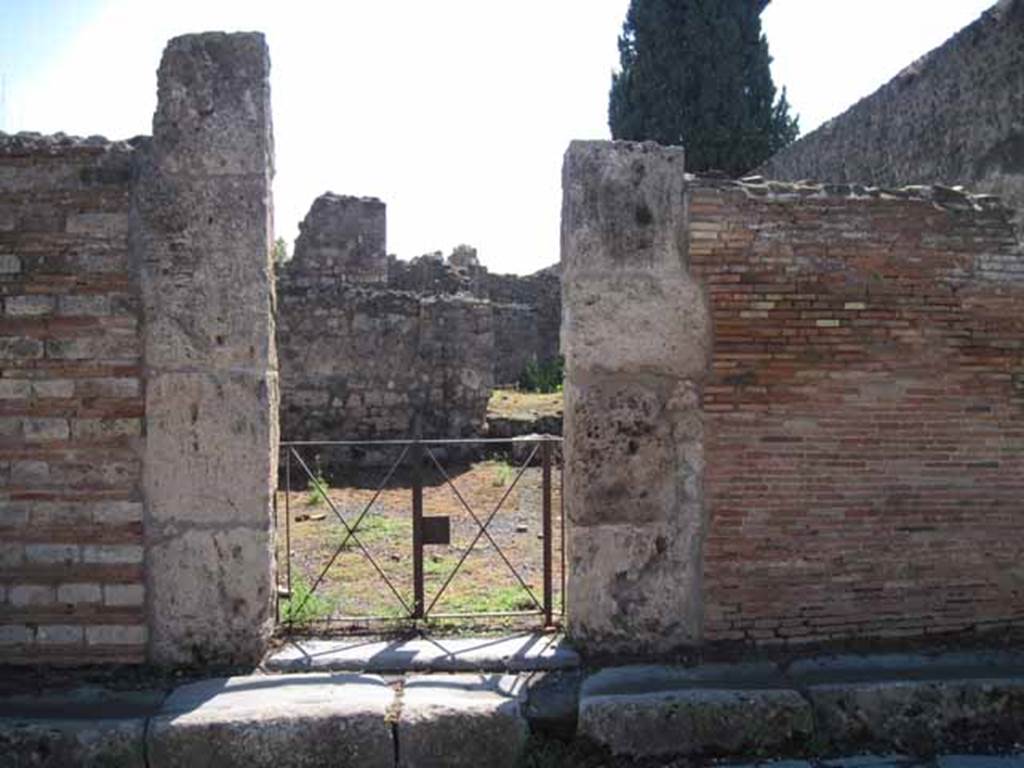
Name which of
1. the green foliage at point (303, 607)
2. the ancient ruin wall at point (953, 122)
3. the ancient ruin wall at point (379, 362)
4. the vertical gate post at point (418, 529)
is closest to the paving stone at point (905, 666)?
the vertical gate post at point (418, 529)

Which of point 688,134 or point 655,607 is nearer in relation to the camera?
point 655,607

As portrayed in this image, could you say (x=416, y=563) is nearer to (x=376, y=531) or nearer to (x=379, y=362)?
(x=376, y=531)

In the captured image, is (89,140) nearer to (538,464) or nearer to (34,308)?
(34,308)

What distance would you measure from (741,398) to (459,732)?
2.38 meters

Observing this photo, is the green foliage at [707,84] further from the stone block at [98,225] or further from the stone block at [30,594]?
the stone block at [30,594]

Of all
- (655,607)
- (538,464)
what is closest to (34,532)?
(655,607)

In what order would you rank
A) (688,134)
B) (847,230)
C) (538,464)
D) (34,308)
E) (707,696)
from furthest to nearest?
(688,134), (538,464), (847,230), (34,308), (707,696)

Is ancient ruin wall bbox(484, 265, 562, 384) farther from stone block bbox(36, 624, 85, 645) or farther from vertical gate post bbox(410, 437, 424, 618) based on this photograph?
stone block bbox(36, 624, 85, 645)

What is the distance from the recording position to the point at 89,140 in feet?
16.0

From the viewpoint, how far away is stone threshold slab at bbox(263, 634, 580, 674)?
4.88 metres

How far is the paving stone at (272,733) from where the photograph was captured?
4.25 meters

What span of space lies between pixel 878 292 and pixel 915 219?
0.50m

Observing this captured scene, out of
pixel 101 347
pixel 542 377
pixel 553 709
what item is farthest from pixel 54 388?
pixel 542 377

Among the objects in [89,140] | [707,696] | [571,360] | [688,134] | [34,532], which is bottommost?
[707,696]
